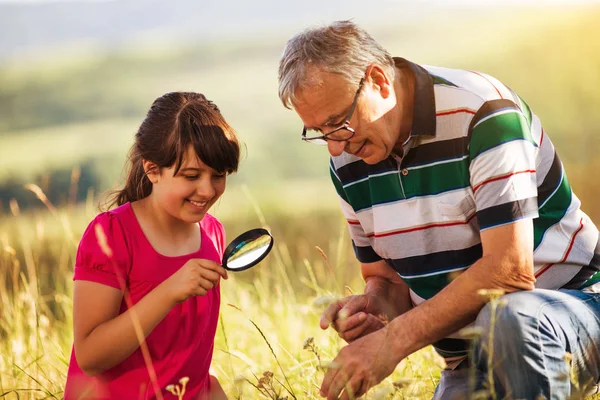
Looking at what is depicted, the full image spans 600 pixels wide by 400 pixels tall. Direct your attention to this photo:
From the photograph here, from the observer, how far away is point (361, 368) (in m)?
2.56

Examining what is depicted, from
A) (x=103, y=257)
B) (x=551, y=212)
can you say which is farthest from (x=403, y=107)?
(x=103, y=257)

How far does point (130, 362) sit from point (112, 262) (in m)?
0.38

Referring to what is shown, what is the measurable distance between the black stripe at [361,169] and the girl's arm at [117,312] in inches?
29.4

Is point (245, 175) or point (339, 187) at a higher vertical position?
point (339, 187)

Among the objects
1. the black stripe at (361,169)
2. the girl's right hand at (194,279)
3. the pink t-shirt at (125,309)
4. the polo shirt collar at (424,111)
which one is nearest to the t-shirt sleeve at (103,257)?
the pink t-shirt at (125,309)

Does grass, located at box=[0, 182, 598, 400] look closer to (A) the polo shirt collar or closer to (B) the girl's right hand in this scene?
(B) the girl's right hand

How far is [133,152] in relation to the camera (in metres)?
3.16

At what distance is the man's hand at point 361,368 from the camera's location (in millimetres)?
2561

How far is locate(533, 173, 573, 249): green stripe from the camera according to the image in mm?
2889

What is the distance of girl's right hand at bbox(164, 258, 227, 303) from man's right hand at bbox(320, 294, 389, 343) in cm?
41

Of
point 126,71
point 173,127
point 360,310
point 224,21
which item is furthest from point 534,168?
point 224,21

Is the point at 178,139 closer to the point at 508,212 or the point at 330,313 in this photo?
the point at 330,313

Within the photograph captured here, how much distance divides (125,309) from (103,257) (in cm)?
23

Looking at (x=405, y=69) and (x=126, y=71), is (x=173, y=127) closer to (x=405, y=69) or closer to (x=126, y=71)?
(x=405, y=69)
